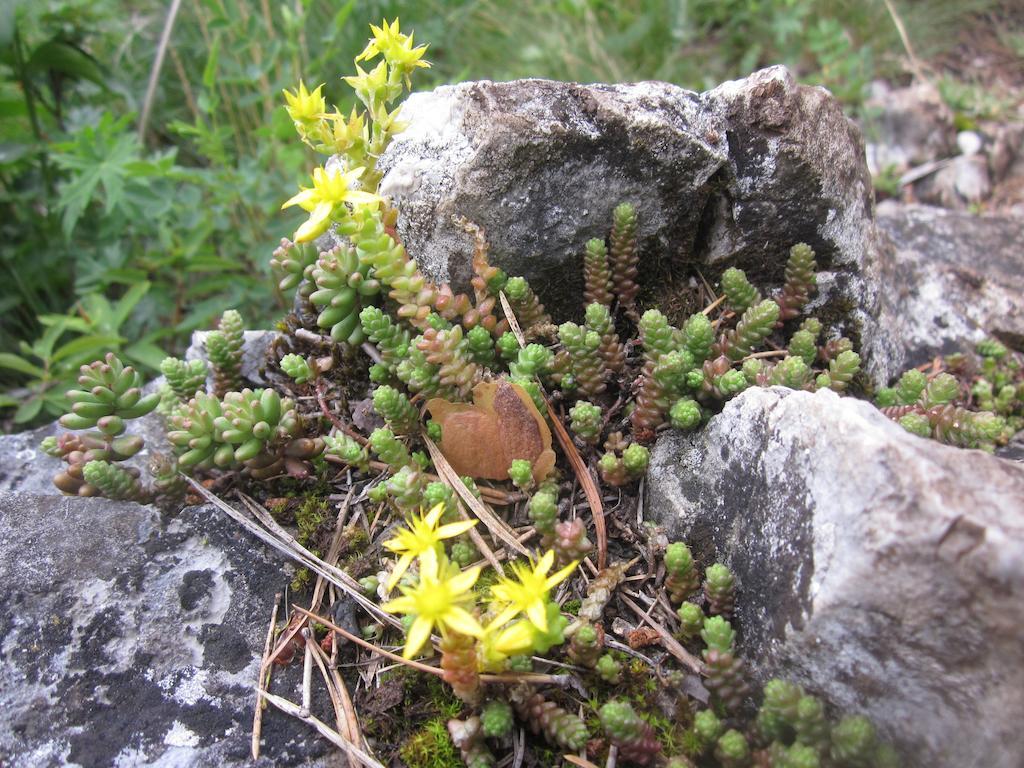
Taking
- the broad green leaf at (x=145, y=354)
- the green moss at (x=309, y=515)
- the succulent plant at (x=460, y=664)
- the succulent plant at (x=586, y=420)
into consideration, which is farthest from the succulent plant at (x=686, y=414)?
the broad green leaf at (x=145, y=354)

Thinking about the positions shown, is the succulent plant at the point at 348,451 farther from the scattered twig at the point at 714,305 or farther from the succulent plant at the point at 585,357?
the scattered twig at the point at 714,305

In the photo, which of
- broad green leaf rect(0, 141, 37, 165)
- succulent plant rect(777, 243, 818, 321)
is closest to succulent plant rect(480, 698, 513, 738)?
succulent plant rect(777, 243, 818, 321)

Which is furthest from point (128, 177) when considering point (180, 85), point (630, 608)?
point (630, 608)

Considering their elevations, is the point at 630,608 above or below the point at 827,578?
below

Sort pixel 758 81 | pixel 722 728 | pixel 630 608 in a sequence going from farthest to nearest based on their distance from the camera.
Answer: pixel 758 81, pixel 630 608, pixel 722 728

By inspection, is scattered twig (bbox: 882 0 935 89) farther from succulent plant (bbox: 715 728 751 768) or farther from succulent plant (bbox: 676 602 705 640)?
succulent plant (bbox: 715 728 751 768)

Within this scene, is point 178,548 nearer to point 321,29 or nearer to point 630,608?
point 630,608
